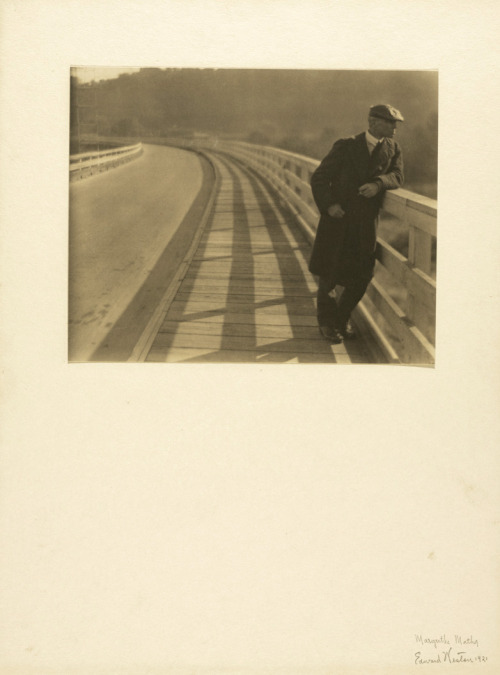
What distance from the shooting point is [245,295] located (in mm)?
1732

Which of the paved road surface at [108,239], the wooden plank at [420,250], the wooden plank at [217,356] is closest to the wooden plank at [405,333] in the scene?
the wooden plank at [420,250]

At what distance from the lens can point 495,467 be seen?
1.74m

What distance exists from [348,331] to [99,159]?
74cm

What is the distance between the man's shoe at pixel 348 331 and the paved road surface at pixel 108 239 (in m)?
0.52

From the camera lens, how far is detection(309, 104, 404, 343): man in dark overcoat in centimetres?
172

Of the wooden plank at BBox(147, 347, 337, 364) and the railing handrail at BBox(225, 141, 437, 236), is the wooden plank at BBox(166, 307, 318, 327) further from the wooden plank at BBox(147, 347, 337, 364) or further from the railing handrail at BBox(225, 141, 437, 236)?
the railing handrail at BBox(225, 141, 437, 236)

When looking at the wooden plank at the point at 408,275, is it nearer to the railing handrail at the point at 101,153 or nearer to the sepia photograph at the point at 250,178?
the sepia photograph at the point at 250,178

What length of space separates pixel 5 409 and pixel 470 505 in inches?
46.5

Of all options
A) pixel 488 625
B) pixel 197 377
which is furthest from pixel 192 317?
pixel 488 625

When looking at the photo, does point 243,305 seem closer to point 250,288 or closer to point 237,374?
point 250,288

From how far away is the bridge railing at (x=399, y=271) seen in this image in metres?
1.73
